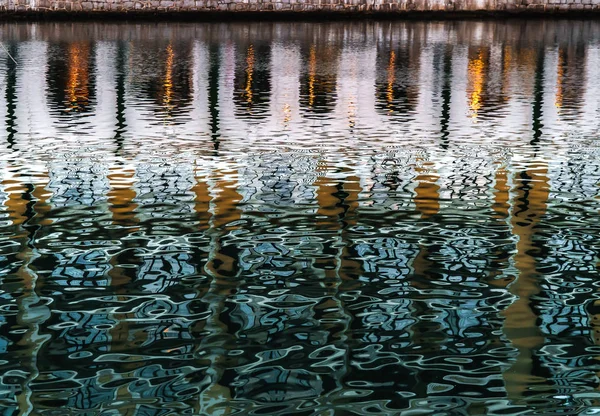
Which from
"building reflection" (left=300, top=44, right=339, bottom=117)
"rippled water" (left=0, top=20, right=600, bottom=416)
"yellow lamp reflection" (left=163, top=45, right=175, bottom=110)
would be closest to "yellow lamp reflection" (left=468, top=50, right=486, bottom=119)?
"rippled water" (left=0, top=20, right=600, bottom=416)

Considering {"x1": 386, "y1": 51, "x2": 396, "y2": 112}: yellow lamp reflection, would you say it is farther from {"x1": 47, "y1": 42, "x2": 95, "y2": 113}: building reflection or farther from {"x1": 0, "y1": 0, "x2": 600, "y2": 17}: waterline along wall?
{"x1": 0, "y1": 0, "x2": 600, "y2": 17}: waterline along wall

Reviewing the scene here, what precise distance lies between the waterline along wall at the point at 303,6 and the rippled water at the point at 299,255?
40.7m

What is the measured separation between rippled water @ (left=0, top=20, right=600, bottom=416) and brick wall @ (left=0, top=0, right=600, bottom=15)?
40.7m

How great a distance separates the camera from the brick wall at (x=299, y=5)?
59969 mm

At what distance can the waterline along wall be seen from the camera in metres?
59.9

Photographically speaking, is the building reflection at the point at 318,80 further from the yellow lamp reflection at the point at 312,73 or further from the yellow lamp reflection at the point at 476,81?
the yellow lamp reflection at the point at 476,81


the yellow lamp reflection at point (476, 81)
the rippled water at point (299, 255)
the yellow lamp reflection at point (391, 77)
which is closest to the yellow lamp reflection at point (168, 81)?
the rippled water at point (299, 255)

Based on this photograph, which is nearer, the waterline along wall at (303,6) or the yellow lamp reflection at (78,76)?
the yellow lamp reflection at (78,76)

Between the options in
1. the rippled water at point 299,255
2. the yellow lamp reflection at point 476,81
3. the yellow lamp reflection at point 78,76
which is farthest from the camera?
the yellow lamp reflection at point 78,76

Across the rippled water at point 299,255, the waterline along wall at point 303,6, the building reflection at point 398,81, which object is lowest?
the building reflection at point 398,81

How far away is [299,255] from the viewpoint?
8.60 m

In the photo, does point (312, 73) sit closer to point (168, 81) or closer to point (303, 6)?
point (168, 81)

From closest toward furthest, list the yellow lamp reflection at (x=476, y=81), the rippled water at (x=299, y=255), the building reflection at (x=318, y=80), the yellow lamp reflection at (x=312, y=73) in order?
the rippled water at (x=299, y=255) → the yellow lamp reflection at (x=476, y=81) → the building reflection at (x=318, y=80) → the yellow lamp reflection at (x=312, y=73)

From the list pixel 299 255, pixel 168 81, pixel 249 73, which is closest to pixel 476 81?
pixel 249 73
